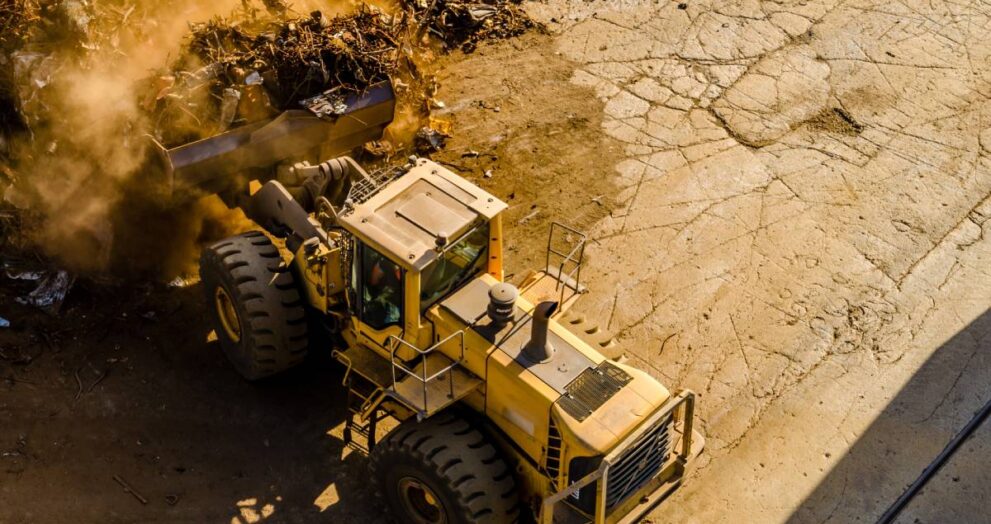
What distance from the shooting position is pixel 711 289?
424 inches

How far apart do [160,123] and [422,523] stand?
198 inches

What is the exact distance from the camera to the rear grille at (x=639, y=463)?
7168mm

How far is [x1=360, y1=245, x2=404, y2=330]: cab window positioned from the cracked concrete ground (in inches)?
124

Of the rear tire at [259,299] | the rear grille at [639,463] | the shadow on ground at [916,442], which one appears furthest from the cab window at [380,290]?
the shadow on ground at [916,442]

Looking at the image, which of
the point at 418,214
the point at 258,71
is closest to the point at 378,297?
the point at 418,214

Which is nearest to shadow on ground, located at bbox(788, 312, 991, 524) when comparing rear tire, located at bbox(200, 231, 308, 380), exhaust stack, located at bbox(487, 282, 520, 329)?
exhaust stack, located at bbox(487, 282, 520, 329)

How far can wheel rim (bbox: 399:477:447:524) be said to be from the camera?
7.74m

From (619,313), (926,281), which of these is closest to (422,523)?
(619,313)

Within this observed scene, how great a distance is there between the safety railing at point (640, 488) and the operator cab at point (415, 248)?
1.76m

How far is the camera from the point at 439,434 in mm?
7496

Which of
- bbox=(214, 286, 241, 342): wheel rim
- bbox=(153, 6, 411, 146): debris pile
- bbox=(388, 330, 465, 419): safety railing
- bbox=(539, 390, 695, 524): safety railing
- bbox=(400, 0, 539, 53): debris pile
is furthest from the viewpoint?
bbox=(400, 0, 539, 53): debris pile

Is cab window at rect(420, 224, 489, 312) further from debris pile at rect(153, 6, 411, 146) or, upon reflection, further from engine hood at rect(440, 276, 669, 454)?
debris pile at rect(153, 6, 411, 146)

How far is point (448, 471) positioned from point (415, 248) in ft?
5.81

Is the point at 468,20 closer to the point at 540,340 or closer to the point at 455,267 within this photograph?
the point at 455,267
